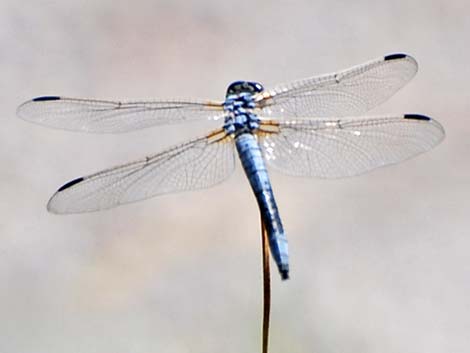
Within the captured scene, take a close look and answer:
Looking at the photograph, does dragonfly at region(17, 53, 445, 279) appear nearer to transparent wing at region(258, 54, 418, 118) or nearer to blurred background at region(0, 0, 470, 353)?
transparent wing at region(258, 54, 418, 118)

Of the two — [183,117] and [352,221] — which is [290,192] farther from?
[183,117]

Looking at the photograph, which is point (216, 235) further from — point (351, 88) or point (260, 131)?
point (260, 131)

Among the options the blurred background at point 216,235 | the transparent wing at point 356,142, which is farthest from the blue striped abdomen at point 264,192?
the blurred background at point 216,235

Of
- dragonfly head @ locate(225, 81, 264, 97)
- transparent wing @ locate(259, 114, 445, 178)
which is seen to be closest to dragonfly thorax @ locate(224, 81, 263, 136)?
dragonfly head @ locate(225, 81, 264, 97)

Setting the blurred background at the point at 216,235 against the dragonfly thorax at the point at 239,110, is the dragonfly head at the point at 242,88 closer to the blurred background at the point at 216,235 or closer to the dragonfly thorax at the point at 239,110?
the dragonfly thorax at the point at 239,110

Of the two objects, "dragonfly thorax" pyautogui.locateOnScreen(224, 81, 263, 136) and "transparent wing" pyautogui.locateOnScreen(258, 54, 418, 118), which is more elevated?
"transparent wing" pyautogui.locateOnScreen(258, 54, 418, 118)

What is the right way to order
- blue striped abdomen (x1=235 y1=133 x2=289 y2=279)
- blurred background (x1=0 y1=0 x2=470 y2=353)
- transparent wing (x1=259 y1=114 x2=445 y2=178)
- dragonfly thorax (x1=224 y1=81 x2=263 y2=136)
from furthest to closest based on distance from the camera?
blurred background (x1=0 y1=0 x2=470 y2=353), transparent wing (x1=259 y1=114 x2=445 y2=178), dragonfly thorax (x1=224 y1=81 x2=263 y2=136), blue striped abdomen (x1=235 y1=133 x2=289 y2=279)

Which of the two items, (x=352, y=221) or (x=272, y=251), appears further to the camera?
(x=352, y=221)

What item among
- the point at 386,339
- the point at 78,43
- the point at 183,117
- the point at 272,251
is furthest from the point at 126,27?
the point at 272,251
